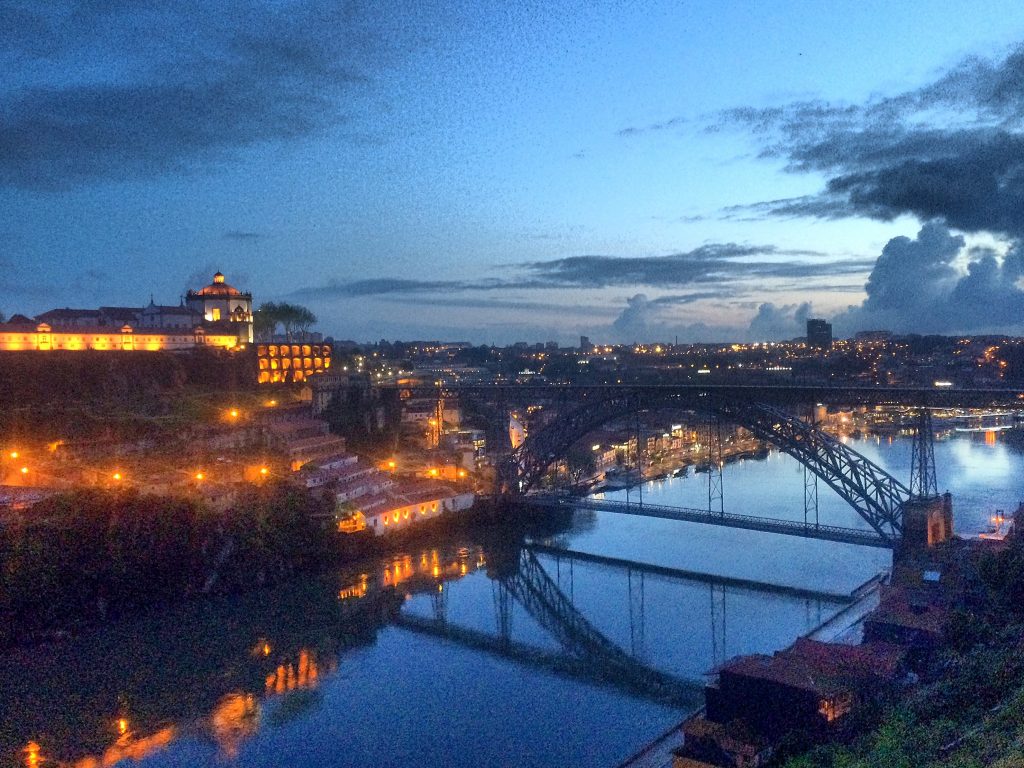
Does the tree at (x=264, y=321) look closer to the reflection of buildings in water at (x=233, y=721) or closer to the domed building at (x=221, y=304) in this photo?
the domed building at (x=221, y=304)

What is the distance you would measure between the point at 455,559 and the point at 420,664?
5.47 m

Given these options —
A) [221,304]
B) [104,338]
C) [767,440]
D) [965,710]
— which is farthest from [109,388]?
[965,710]

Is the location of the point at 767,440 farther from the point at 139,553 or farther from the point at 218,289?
the point at 218,289

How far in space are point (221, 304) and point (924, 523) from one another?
27935mm

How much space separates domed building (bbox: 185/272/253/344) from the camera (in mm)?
33156

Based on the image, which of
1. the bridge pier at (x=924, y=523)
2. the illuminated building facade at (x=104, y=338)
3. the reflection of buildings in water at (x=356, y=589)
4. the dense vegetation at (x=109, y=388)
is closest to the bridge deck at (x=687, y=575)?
the bridge pier at (x=924, y=523)

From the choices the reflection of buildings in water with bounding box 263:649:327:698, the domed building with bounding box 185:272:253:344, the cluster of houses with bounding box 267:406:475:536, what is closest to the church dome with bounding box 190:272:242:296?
the domed building with bounding box 185:272:253:344

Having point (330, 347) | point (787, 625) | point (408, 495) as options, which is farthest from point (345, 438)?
point (787, 625)

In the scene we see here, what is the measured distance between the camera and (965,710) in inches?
267

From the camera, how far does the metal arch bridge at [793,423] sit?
1380 centimetres

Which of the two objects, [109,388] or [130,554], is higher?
[109,388]

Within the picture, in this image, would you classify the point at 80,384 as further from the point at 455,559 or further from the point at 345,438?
the point at 455,559

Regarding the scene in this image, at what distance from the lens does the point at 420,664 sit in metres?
12.1

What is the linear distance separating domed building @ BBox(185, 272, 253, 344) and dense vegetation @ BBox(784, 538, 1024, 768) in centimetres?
2856
